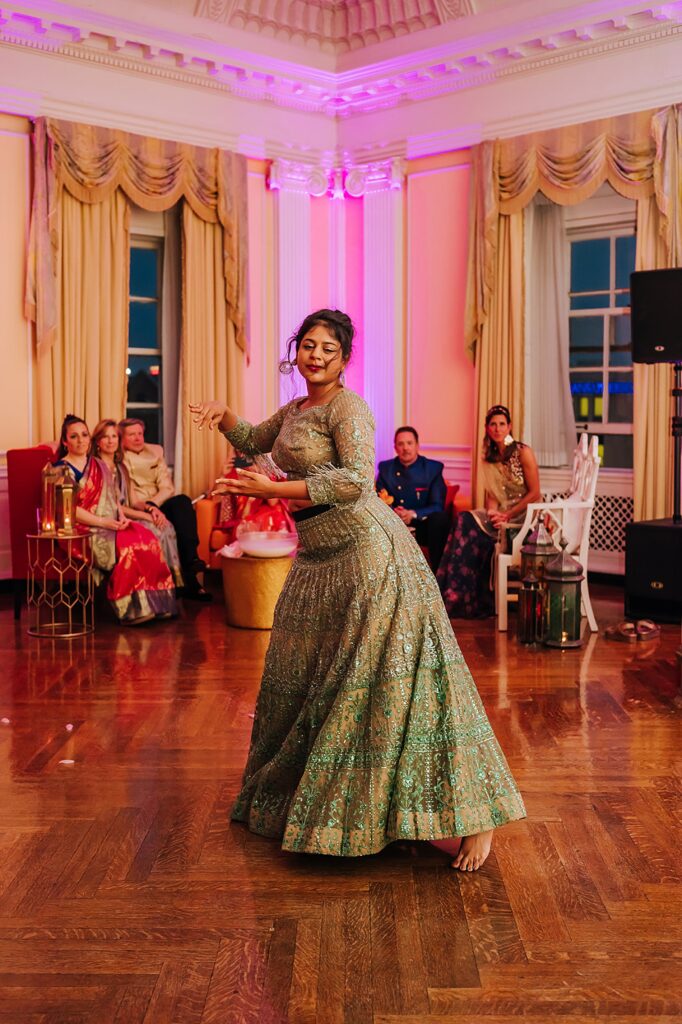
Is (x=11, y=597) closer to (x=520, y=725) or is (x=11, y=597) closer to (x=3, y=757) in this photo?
(x=3, y=757)

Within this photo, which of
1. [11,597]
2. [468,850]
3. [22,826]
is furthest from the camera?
[11,597]

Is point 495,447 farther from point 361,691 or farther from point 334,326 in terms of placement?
point 361,691

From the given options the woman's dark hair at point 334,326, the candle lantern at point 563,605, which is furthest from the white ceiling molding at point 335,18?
the woman's dark hair at point 334,326

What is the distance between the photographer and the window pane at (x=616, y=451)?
802cm

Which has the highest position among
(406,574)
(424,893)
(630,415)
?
(630,415)

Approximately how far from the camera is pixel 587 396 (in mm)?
8234

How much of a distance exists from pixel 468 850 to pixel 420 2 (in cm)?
675

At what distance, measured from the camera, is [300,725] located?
127 inches

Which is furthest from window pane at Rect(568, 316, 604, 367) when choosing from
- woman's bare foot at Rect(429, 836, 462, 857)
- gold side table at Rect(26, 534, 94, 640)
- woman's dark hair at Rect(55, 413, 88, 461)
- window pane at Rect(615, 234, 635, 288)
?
woman's bare foot at Rect(429, 836, 462, 857)

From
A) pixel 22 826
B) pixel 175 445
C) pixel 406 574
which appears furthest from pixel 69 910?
pixel 175 445

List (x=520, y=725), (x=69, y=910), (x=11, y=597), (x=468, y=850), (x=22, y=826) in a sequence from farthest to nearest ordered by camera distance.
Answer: (x=11, y=597) → (x=520, y=725) → (x=22, y=826) → (x=468, y=850) → (x=69, y=910)

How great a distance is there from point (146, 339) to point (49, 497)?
223cm

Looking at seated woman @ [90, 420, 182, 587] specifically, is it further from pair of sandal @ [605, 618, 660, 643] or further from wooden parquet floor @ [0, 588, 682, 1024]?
pair of sandal @ [605, 618, 660, 643]

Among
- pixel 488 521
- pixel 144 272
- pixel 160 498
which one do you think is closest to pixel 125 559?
pixel 160 498
